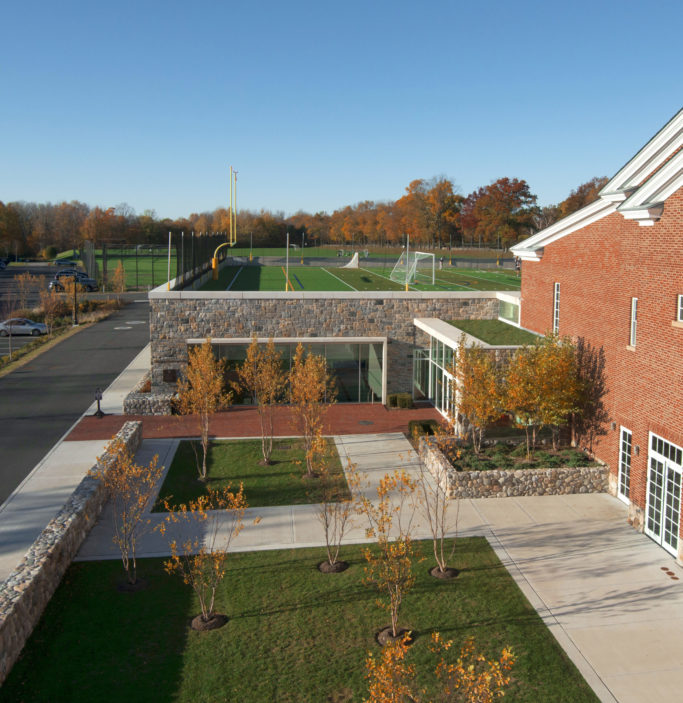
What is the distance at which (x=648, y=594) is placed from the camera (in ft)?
38.7

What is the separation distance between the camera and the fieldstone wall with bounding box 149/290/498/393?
25500 millimetres

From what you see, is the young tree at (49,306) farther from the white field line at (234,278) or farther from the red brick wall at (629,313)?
the red brick wall at (629,313)

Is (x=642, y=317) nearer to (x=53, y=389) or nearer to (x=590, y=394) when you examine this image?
(x=590, y=394)

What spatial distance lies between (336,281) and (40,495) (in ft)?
74.1

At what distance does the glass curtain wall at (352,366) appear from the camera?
2656 centimetres

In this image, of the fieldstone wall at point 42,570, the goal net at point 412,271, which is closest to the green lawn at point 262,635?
the fieldstone wall at point 42,570

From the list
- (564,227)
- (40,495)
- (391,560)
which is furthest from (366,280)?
(391,560)

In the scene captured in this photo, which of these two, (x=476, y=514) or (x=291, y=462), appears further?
(x=291, y=462)

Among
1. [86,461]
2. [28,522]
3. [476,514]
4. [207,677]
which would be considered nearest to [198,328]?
[86,461]

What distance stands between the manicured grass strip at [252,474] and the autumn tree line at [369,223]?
46058 mm

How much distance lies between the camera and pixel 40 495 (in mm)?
16688

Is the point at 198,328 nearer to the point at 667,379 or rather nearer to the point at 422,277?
the point at 422,277

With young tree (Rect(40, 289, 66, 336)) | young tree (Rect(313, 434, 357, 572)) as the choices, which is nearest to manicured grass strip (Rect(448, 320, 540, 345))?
young tree (Rect(313, 434, 357, 572))

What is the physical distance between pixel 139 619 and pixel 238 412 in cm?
1434
